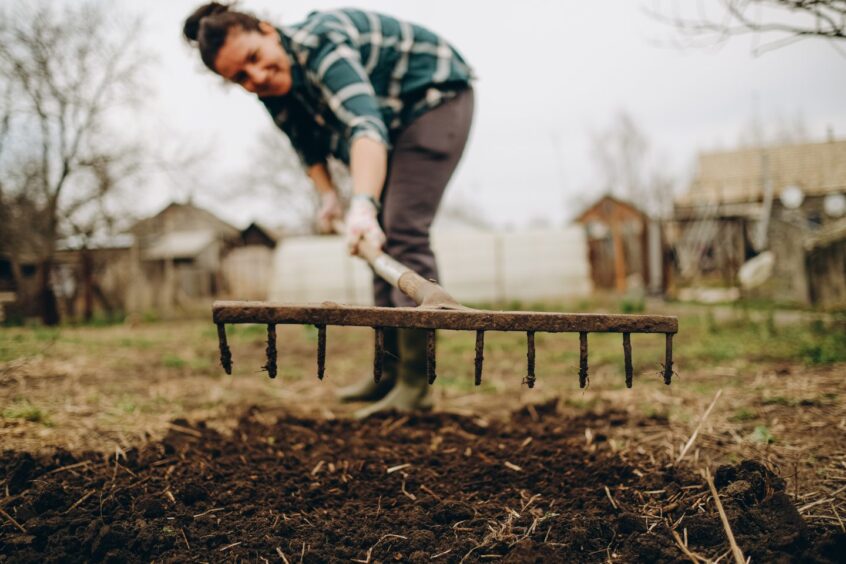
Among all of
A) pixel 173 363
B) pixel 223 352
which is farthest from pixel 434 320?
pixel 173 363

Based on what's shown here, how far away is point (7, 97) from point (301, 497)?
12.5 meters

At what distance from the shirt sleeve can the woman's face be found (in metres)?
0.17

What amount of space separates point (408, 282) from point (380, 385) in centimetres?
111

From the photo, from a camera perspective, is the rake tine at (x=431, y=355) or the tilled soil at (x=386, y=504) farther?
the rake tine at (x=431, y=355)

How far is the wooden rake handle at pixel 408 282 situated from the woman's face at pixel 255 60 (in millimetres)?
820

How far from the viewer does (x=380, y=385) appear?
2789 mm

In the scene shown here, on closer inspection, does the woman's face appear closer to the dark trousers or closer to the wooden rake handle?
the dark trousers

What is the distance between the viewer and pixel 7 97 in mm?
10609

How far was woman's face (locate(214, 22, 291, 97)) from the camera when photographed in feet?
7.05

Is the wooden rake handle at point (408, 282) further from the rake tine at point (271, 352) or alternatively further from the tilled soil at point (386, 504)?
the tilled soil at point (386, 504)

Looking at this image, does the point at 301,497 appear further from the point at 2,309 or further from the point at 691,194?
the point at 691,194

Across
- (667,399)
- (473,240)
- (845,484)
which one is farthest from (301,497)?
(473,240)

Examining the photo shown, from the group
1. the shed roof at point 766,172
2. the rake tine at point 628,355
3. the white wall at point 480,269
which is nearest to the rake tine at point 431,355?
the rake tine at point 628,355

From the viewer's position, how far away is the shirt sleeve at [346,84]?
2074 mm
